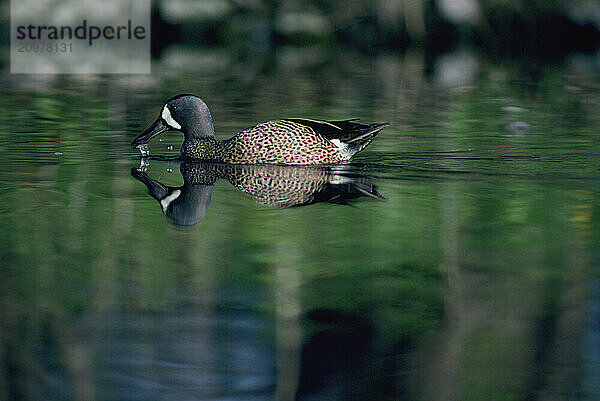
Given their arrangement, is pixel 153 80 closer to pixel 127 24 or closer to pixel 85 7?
pixel 85 7

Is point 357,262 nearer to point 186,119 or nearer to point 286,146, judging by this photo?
point 286,146

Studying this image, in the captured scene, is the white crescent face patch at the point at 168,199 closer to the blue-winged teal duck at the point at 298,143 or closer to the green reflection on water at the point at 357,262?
the green reflection on water at the point at 357,262

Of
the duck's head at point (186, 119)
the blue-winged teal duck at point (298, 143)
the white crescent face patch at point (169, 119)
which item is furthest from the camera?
the white crescent face patch at point (169, 119)

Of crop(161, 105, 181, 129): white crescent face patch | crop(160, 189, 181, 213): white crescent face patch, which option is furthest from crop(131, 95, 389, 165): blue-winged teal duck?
crop(160, 189, 181, 213): white crescent face patch

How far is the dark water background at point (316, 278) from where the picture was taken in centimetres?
374

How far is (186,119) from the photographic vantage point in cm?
935

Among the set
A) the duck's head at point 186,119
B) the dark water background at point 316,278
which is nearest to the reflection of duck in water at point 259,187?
the dark water background at point 316,278

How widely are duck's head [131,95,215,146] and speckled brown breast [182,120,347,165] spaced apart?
65cm

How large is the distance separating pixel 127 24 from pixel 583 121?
653 inches

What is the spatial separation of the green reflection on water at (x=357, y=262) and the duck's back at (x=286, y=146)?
340 mm

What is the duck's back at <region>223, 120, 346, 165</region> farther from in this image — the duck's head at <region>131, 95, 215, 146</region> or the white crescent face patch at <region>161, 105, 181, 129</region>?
the white crescent face patch at <region>161, 105, 181, 129</region>

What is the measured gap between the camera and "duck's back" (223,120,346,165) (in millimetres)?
8531

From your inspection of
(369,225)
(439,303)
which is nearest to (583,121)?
(369,225)

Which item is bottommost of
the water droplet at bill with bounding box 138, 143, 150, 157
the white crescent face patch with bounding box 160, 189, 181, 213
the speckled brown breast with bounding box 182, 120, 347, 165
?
the white crescent face patch with bounding box 160, 189, 181, 213
